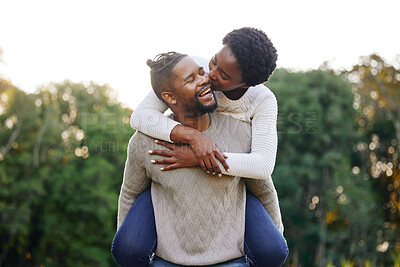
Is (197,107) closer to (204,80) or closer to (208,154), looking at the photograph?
(204,80)

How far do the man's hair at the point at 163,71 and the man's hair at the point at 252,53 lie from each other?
298 mm

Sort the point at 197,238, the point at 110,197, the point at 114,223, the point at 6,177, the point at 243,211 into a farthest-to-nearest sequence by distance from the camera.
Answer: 1. the point at 114,223
2. the point at 110,197
3. the point at 6,177
4. the point at 243,211
5. the point at 197,238

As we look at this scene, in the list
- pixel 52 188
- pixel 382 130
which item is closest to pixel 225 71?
pixel 382 130

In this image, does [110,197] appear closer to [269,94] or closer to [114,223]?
[114,223]

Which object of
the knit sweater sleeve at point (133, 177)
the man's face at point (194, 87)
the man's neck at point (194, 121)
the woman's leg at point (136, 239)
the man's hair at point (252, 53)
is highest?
the man's hair at point (252, 53)

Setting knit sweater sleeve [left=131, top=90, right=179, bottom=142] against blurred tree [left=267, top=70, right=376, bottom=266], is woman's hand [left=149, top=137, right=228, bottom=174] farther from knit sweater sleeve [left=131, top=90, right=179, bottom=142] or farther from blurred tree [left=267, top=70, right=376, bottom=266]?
blurred tree [left=267, top=70, right=376, bottom=266]

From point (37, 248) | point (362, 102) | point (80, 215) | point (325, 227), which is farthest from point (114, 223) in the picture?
point (362, 102)

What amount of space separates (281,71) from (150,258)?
15860 mm

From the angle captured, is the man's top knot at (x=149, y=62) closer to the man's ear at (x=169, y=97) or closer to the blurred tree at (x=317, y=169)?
the man's ear at (x=169, y=97)

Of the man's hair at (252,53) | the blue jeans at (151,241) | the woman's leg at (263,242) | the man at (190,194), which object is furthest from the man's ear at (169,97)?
the woman's leg at (263,242)

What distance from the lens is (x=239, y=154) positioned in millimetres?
2430

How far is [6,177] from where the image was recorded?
17359 mm

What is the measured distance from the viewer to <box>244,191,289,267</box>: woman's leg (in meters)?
2.46

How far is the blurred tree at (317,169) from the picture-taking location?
16750 mm
